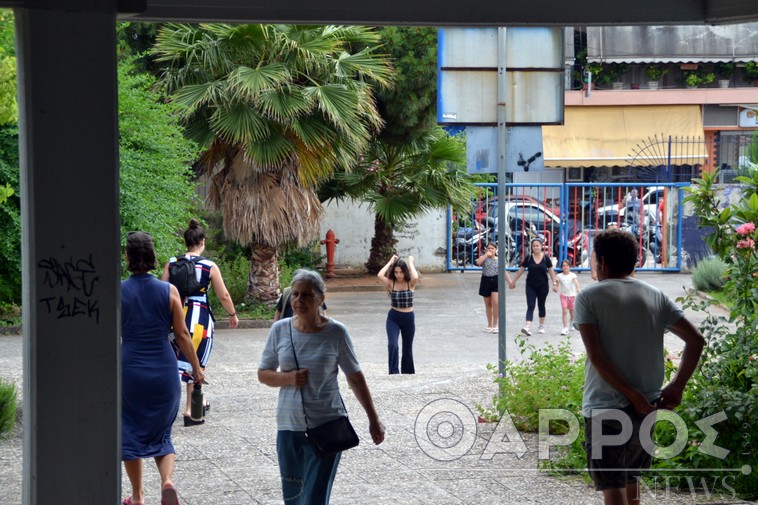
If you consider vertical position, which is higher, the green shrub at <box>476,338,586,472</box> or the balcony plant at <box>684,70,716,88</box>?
the balcony plant at <box>684,70,716,88</box>

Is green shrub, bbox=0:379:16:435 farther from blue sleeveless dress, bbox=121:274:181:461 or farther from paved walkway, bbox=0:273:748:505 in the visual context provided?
blue sleeveless dress, bbox=121:274:181:461

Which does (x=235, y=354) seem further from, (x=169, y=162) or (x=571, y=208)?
(x=571, y=208)

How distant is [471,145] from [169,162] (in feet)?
15.7

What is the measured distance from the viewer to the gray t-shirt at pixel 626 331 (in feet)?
17.3

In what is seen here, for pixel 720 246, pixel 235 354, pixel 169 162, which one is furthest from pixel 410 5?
pixel 235 354

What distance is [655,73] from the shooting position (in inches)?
1437

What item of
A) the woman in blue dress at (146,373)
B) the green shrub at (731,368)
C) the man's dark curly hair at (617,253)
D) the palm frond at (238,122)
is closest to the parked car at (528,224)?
the palm frond at (238,122)

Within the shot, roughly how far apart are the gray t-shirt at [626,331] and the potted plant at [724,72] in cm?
3359

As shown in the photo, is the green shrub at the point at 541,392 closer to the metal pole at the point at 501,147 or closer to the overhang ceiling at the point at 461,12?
the metal pole at the point at 501,147

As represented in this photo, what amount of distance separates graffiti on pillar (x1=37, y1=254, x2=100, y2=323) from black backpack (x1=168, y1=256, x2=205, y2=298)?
3.51m

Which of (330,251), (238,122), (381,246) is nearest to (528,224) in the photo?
(381,246)

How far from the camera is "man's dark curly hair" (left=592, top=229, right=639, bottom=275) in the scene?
5438 millimetres

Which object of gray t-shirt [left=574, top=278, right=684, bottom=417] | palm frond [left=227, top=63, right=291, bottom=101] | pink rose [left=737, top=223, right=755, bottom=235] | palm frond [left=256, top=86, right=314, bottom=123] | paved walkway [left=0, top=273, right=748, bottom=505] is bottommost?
paved walkway [left=0, top=273, right=748, bottom=505]

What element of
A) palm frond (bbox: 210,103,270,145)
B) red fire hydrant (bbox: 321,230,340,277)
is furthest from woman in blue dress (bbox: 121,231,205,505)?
red fire hydrant (bbox: 321,230,340,277)
